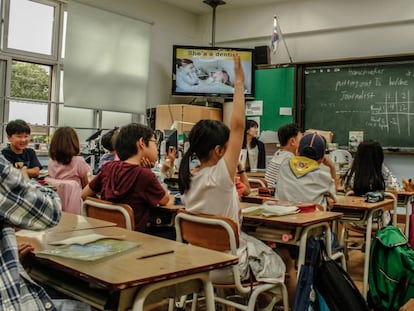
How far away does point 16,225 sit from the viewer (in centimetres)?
111

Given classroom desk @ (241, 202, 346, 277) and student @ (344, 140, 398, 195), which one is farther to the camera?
student @ (344, 140, 398, 195)

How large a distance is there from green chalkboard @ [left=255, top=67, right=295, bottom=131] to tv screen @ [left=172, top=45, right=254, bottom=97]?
0.51 ft

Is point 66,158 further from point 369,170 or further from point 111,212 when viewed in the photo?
point 369,170

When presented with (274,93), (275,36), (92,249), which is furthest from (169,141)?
(275,36)

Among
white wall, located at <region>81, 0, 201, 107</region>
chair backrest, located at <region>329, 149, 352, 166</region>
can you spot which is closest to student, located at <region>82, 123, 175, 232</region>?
chair backrest, located at <region>329, 149, 352, 166</region>

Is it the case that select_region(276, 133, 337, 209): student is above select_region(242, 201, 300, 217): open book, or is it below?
above

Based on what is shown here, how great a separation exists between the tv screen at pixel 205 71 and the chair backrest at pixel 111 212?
4.95 metres

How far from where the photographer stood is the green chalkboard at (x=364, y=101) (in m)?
6.07

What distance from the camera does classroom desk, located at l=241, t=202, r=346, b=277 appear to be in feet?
7.11

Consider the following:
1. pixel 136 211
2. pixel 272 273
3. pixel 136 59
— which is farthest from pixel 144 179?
pixel 136 59

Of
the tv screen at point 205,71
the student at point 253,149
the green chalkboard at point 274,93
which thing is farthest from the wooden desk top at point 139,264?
the tv screen at point 205,71

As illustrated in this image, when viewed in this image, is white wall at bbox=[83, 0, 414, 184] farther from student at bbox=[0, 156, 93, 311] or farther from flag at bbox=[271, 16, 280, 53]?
student at bbox=[0, 156, 93, 311]

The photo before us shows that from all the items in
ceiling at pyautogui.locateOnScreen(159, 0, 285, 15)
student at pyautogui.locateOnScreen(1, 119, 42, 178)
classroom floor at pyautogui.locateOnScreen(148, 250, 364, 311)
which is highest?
ceiling at pyautogui.locateOnScreen(159, 0, 285, 15)

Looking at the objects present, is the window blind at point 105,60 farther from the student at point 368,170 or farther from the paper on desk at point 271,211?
the paper on desk at point 271,211
